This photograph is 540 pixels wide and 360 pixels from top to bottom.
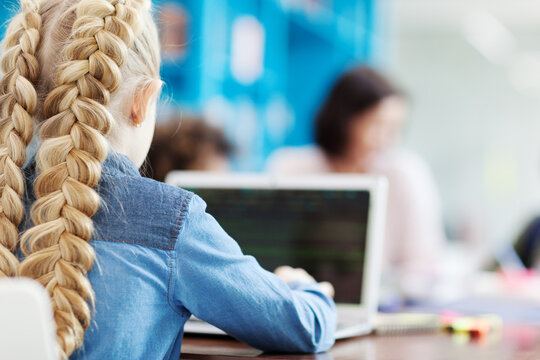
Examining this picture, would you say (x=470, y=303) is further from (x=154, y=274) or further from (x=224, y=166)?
(x=154, y=274)

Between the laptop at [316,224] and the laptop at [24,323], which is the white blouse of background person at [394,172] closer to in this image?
the laptop at [316,224]

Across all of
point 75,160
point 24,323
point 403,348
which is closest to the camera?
point 24,323

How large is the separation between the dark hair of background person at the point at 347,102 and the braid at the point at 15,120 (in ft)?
6.28

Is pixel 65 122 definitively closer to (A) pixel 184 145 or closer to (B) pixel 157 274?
(B) pixel 157 274

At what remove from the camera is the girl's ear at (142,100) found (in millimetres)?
912

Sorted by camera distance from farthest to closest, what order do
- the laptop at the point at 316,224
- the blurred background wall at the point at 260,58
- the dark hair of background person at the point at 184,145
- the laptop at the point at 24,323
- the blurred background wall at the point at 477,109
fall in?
the blurred background wall at the point at 477,109 → the blurred background wall at the point at 260,58 → the dark hair of background person at the point at 184,145 → the laptop at the point at 316,224 → the laptop at the point at 24,323

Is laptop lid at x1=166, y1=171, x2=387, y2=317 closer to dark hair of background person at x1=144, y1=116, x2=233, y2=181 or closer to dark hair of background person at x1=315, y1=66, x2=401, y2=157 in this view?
dark hair of background person at x1=144, y1=116, x2=233, y2=181

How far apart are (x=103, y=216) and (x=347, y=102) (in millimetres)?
2004

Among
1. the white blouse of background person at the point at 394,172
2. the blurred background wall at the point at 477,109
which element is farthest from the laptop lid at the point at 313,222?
the blurred background wall at the point at 477,109

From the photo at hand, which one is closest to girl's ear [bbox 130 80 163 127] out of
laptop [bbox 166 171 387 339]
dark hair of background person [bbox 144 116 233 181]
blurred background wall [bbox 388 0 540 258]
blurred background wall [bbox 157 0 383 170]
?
laptop [bbox 166 171 387 339]

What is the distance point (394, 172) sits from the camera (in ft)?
8.74

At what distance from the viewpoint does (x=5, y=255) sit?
825 mm

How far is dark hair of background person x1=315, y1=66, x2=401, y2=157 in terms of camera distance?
8.98ft

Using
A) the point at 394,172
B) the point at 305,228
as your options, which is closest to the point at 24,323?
the point at 305,228
